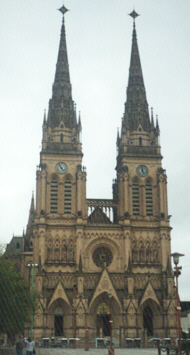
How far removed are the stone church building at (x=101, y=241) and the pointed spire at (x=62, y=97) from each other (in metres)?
0.17

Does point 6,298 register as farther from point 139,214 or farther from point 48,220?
point 139,214

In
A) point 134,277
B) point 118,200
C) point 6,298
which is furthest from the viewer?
point 118,200

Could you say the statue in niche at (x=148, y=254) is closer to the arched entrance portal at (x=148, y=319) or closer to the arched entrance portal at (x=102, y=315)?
the arched entrance portal at (x=148, y=319)

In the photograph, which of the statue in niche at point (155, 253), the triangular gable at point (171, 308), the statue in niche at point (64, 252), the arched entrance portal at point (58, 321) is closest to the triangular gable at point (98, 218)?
the statue in niche at point (64, 252)

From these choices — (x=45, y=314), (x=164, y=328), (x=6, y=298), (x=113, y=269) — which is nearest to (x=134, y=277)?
(x=113, y=269)

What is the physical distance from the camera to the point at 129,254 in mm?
69500

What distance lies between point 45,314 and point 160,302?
15.3 meters

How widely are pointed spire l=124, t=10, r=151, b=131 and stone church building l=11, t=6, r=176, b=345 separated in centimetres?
22

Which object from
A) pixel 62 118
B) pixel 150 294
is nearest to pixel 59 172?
pixel 62 118

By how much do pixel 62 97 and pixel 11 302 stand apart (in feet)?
137

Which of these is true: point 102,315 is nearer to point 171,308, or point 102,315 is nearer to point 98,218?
point 171,308

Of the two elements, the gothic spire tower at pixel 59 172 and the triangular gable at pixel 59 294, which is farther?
the gothic spire tower at pixel 59 172

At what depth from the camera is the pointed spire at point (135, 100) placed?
7925 cm

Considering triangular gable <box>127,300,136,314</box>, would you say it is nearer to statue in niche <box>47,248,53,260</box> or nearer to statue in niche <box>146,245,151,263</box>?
statue in niche <box>146,245,151,263</box>
